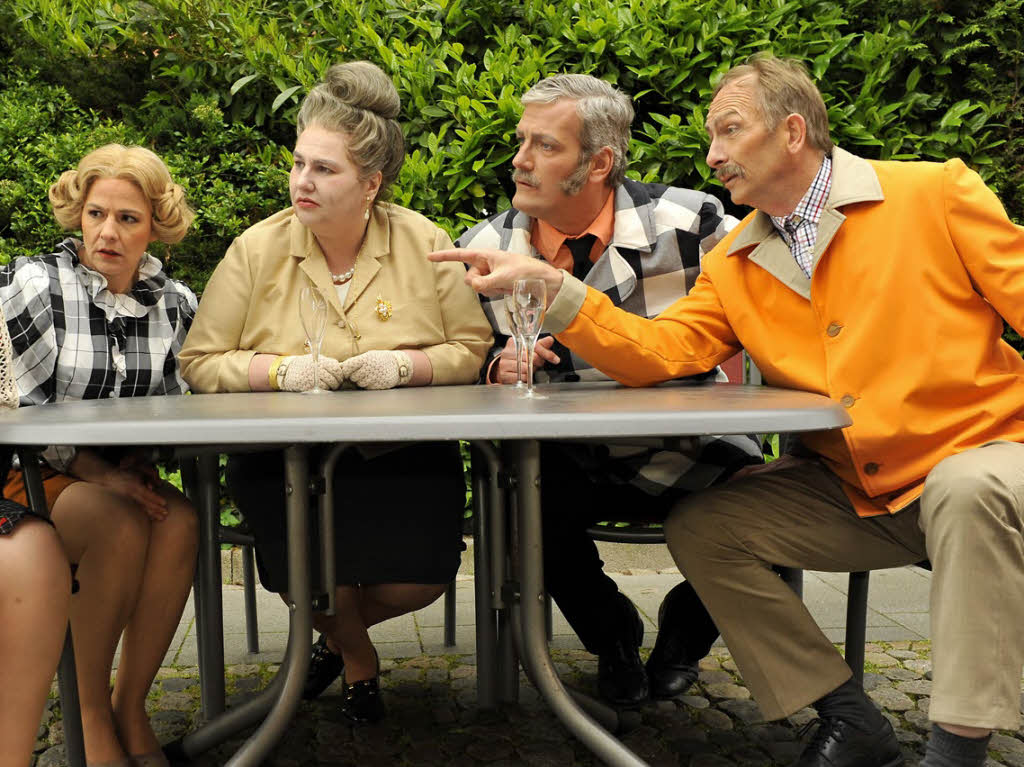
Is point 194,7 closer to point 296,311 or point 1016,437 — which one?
point 296,311

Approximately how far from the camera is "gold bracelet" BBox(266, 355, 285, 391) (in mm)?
2686

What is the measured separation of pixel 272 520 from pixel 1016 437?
1.67 metres

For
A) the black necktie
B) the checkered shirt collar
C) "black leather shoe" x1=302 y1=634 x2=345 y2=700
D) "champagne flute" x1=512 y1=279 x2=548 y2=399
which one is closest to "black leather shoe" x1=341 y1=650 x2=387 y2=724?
"black leather shoe" x1=302 y1=634 x2=345 y2=700

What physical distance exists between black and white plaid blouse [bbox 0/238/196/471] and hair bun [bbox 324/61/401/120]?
2.21 ft

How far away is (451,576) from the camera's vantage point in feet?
9.35

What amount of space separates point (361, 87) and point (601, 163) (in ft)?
2.26

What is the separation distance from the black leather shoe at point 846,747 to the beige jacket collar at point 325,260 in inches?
60.0

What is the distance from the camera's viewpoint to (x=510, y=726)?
9.37ft

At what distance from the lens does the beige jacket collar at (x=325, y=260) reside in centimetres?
293

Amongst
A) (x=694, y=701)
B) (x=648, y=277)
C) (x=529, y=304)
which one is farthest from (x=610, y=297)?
(x=694, y=701)

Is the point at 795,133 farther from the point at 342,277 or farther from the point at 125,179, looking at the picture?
the point at 125,179

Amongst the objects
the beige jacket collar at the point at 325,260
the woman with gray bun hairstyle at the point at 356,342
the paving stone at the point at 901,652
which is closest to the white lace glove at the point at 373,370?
the woman with gray bun hairstyle at the point at 356,342

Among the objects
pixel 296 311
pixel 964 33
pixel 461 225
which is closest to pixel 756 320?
pixel 296 311

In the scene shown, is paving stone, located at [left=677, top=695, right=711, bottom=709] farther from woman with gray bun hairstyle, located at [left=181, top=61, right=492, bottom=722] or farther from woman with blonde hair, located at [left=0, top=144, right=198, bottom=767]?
woman with blonde hair, located at [left=0, top=144, right=198, bottom=767]
